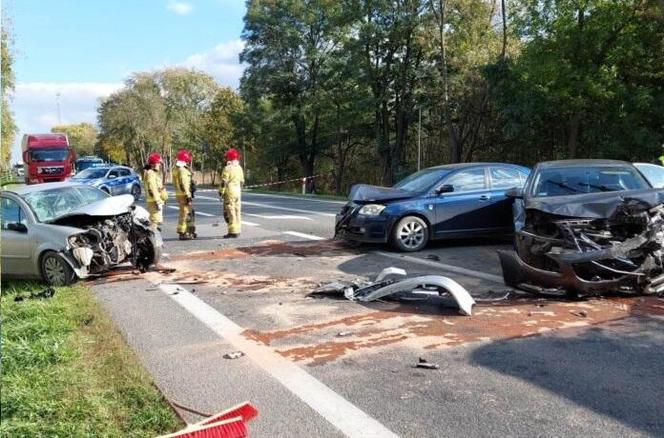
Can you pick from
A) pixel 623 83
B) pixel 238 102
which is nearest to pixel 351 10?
pixel 623 83

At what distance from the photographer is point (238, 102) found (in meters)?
59.9

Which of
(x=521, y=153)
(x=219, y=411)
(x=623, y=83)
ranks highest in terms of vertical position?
(x=623, y=83)

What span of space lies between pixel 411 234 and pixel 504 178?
2056mm

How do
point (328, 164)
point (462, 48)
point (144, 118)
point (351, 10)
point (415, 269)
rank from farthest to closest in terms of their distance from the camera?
point (144, 118) < point (328, 164) < point (351, 10) < point (462, 48) < point (415, 269)

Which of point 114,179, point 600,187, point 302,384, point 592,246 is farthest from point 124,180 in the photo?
point 302,384

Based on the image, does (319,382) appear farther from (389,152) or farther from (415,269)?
(389,152)

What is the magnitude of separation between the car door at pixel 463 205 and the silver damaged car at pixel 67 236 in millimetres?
4649

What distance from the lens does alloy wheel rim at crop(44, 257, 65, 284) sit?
315 inches

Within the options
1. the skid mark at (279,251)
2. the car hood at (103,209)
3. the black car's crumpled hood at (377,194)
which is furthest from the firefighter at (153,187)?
the black car's crumpled hood at (377,194)

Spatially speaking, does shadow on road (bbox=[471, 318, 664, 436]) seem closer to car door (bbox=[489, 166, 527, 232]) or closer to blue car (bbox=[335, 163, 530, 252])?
blue car (bbox=[335, 163, 530, 252])

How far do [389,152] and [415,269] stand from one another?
28129 millimetres

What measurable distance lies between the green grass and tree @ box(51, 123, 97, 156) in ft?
367

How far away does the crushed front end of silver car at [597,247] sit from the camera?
6180 millimetres

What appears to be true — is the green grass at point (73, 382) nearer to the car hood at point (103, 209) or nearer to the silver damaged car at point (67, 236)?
the silver damaged car at point (67, 236)
